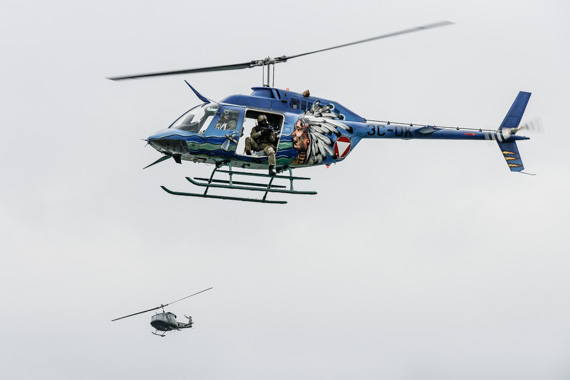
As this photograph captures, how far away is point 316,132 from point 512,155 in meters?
6.16

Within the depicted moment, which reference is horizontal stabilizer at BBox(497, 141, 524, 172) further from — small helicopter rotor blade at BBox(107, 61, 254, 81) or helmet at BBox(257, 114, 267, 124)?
small helicopter rotor blade at BBox(107, 61, 254, 81)

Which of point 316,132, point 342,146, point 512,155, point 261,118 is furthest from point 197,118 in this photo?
point 512,155

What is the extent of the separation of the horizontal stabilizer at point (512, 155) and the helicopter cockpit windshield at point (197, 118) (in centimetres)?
841

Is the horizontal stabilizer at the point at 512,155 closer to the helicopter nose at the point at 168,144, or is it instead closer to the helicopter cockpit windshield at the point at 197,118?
the helicopter cockpit windshield at the point at 197,118

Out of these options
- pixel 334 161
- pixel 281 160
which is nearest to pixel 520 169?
pixel 334 161

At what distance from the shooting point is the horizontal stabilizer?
28.0 m

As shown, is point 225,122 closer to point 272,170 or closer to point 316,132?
point 272,170

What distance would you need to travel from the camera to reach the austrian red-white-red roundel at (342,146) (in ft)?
83.2

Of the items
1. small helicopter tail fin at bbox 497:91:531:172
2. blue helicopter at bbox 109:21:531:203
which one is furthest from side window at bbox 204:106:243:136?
small helicopter tail fin at bbox 497:91:531:172

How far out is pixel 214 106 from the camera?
23.8 metres

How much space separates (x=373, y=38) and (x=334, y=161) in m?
3.97

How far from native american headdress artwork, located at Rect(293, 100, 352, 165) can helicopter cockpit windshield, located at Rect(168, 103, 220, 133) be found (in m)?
2.07

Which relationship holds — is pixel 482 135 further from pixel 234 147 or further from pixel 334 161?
pixel 234 147

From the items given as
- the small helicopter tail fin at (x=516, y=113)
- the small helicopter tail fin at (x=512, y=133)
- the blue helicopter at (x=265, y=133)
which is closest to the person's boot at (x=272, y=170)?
the blue helicopter at (x=265, y=133)
